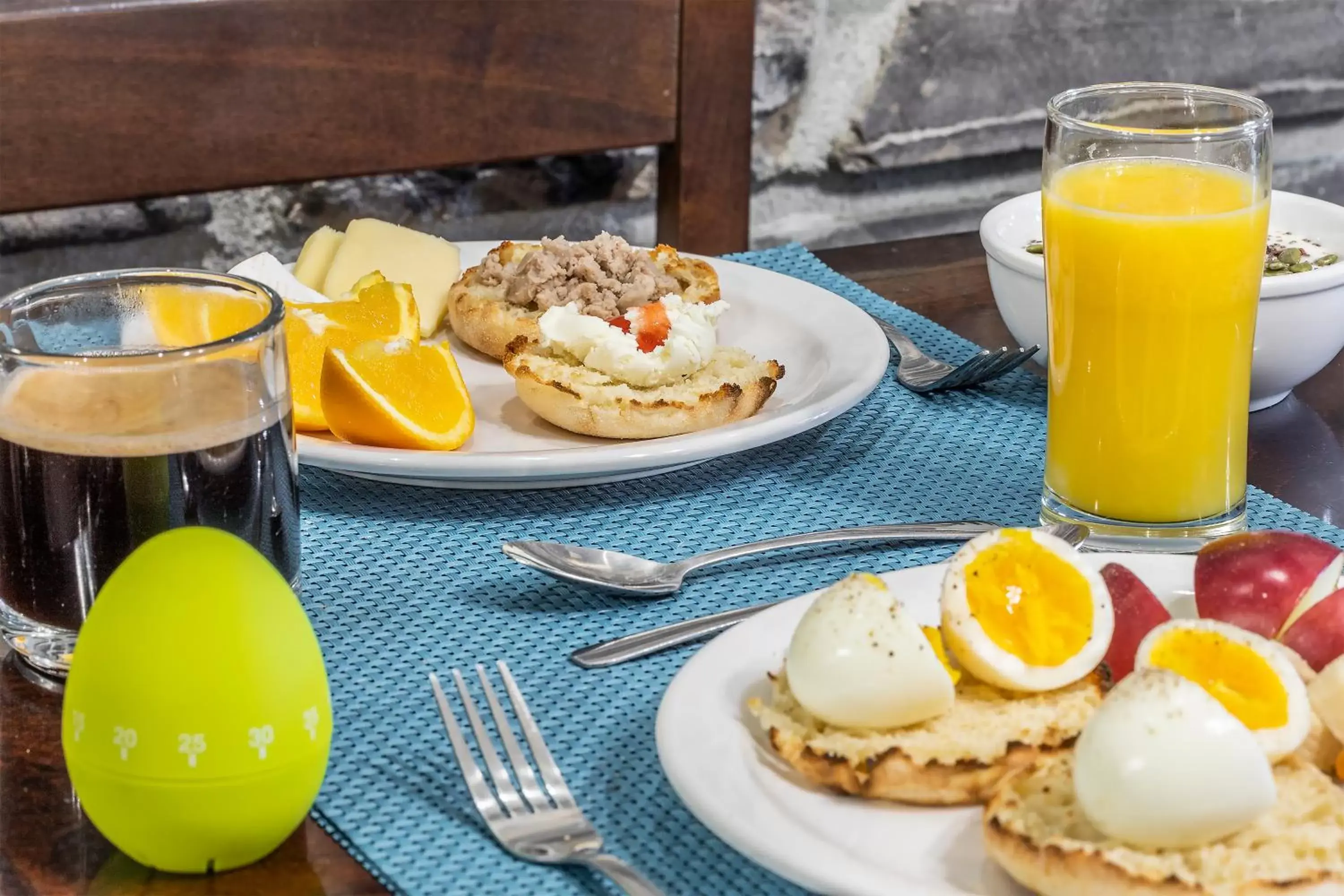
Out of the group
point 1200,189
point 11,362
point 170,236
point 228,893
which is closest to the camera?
point 228,893

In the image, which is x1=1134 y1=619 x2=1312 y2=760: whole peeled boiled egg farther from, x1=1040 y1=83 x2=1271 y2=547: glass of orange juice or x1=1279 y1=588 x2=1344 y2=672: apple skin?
x1=1040 y1=83 x2=1271 y2=547: glass of orange juice

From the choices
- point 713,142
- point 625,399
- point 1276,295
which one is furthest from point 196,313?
point 713,142

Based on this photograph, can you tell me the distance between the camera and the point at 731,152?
2295 mm

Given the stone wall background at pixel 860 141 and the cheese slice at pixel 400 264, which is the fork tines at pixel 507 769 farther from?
the stone wall background at pixel 860 141

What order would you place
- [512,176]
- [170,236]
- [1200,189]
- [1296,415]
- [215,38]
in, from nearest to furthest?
[1200,189]
[1296,415]
[215,38]
[170,236]
[512,176]

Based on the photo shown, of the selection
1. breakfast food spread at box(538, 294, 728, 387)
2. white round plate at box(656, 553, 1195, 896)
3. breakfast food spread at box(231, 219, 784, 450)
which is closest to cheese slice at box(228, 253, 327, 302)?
breakfast food spread at box(231, 219, 784, 450)

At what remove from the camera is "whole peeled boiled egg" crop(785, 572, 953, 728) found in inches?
30.5

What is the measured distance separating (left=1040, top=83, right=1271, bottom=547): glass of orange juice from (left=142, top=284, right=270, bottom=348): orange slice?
53 cm

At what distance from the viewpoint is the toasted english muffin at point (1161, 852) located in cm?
66

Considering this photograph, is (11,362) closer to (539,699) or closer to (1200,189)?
(539,699)

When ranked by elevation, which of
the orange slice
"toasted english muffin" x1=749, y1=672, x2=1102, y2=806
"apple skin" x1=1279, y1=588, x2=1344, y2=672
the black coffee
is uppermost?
the orange slice

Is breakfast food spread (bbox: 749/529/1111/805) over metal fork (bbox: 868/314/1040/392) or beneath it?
over

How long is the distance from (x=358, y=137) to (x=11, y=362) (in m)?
1.35

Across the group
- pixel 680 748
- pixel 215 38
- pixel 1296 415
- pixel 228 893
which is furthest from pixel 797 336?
pixel 215 38
